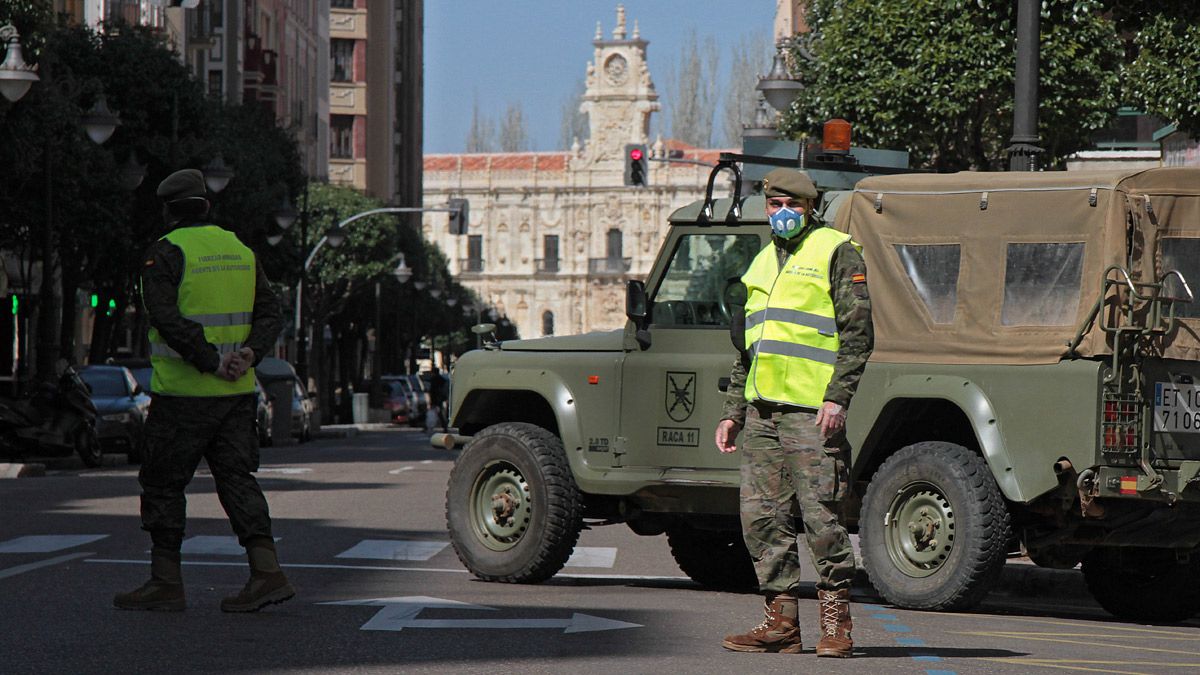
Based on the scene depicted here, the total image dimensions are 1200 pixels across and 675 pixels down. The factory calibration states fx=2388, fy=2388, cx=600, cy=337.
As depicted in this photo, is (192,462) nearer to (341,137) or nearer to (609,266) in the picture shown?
(341,137)

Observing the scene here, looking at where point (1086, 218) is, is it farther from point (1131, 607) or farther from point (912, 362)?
point (1131, 607)

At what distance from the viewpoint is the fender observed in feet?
36.9

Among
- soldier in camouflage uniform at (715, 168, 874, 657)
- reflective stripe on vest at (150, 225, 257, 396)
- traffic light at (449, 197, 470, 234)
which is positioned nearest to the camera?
soldier in camouflage uniform at (715, 168, 874, 657)

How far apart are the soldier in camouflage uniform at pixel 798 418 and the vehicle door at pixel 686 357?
→ 291cm

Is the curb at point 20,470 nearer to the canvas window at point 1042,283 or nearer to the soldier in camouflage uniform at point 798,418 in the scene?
the canvas window at point 1042,283

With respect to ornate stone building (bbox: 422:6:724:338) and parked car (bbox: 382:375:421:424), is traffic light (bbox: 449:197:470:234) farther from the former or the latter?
ornate stone building (bbox: 422:6:724:338)

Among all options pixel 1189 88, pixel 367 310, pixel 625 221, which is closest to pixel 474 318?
pixel 367 310

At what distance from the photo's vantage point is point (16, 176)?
3350cm

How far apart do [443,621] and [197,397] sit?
1409mm

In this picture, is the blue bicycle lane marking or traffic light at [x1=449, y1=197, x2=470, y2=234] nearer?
the blue bicycle lane marking

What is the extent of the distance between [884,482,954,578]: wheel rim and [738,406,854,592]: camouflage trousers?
7.39ft

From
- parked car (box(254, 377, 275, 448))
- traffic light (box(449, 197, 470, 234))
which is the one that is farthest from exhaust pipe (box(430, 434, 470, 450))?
traffic light (box(449, 197, 470, 234))

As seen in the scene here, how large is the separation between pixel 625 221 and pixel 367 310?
75.5 metres

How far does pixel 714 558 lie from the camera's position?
1334 centimetres
